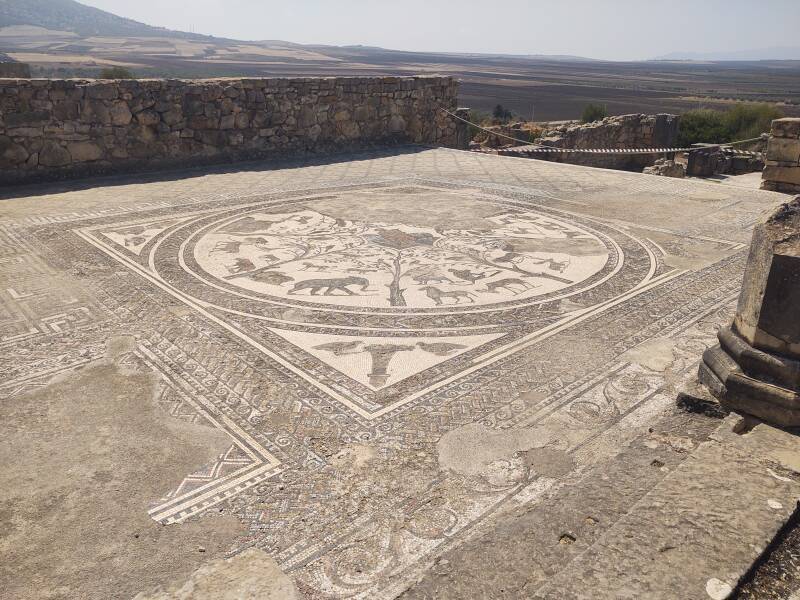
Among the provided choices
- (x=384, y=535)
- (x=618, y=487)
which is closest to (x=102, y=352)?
(x=384, y=535)

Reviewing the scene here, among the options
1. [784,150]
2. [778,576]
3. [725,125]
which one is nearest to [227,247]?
[778,576]

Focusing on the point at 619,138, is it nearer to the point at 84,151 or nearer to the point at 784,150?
the point at 784,150

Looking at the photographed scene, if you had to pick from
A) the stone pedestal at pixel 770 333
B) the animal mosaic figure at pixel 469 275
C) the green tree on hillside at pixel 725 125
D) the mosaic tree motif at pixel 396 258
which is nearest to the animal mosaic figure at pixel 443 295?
the mosaic tree motif at pixel 396 258

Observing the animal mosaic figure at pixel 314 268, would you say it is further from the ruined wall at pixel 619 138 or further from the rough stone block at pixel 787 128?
the ruined wall at pixel 619 138

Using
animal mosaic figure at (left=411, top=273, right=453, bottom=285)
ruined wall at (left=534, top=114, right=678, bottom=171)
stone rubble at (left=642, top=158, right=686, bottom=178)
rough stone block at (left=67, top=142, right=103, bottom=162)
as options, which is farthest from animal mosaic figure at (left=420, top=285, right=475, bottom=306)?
ruined wall at (left=534, top=114, right=678, bottom=171)

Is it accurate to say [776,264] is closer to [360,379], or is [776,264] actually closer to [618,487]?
[618,487]
